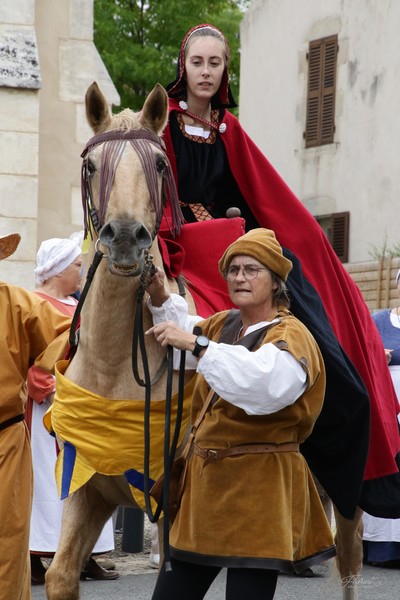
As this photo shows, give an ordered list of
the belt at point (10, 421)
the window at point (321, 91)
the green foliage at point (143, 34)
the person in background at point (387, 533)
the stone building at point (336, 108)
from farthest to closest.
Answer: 1. the green foliage at point (143, 34)
2. the window at point (321, 91)
3. the stone building at point (336, 108)
4. the person in background at point (387, 533)
5. the belt at point (10, 421)

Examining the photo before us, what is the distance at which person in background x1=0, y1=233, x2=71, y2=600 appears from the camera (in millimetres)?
4531

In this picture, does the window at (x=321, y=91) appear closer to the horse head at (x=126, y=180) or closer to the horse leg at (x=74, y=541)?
the horse head at (x=126, y=180)

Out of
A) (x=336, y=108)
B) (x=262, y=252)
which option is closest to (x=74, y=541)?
(x=262, y=252)

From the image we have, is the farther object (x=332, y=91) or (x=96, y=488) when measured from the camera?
(x=332, y=91)

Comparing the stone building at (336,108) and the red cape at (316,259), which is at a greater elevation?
the stone building at (336,108)

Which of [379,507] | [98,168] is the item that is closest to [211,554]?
[98,168]

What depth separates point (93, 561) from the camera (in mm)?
7039

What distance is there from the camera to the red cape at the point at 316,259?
5418mm

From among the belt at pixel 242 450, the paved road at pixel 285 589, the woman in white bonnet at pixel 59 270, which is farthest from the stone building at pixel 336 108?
the belt at pixel 242 450

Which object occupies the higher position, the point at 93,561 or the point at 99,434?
the point at 99,434

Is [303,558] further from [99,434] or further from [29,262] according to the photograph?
[29,262]

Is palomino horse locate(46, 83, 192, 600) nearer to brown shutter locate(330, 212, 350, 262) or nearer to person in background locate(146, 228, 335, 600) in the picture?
person in background locate(146, 228, 335, 600)

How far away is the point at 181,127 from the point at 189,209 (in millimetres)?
363

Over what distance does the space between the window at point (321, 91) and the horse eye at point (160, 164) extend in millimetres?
16484
